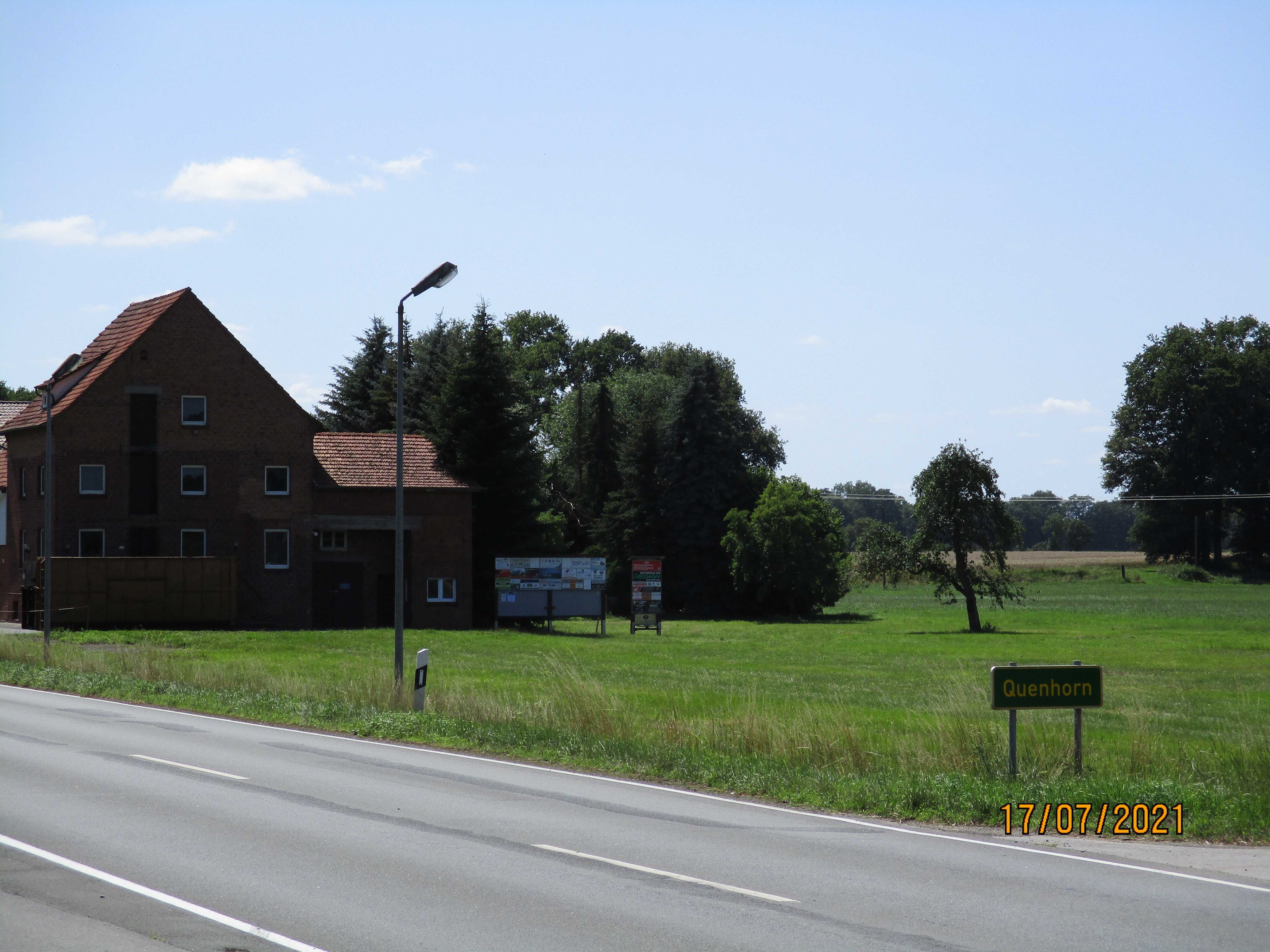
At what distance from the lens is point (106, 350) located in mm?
53406

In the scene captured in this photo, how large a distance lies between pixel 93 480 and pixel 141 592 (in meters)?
5.97

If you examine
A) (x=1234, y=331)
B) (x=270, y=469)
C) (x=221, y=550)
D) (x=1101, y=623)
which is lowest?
(x=1101, y=623)

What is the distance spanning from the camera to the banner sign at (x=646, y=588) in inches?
2315

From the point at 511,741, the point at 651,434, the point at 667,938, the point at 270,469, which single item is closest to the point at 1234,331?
the point at 651,434

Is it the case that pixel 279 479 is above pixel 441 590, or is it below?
above

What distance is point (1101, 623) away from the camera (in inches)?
2314

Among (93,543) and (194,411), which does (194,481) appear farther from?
(93,543)

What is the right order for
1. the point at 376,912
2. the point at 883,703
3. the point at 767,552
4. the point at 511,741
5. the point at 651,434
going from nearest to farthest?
the point at 376,912 < the point at 511,741 < the point at 883,703 < the point at 767,552 < the point at 651,434

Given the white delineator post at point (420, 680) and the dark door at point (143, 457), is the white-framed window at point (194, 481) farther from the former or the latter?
the white delineator post at point (420, 680)

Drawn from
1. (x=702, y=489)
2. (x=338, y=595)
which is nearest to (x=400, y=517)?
(x=338, y=595)

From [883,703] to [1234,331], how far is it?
96.8 m

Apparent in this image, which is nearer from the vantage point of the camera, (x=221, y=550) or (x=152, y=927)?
(x=152, y=927)

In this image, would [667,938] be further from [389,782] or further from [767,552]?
[767,552]

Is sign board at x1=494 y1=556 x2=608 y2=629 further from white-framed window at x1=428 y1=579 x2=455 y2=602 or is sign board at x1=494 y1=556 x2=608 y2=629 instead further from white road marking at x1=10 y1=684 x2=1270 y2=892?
white road marking at x1=10 y1=684 x2=1270 y2=892
